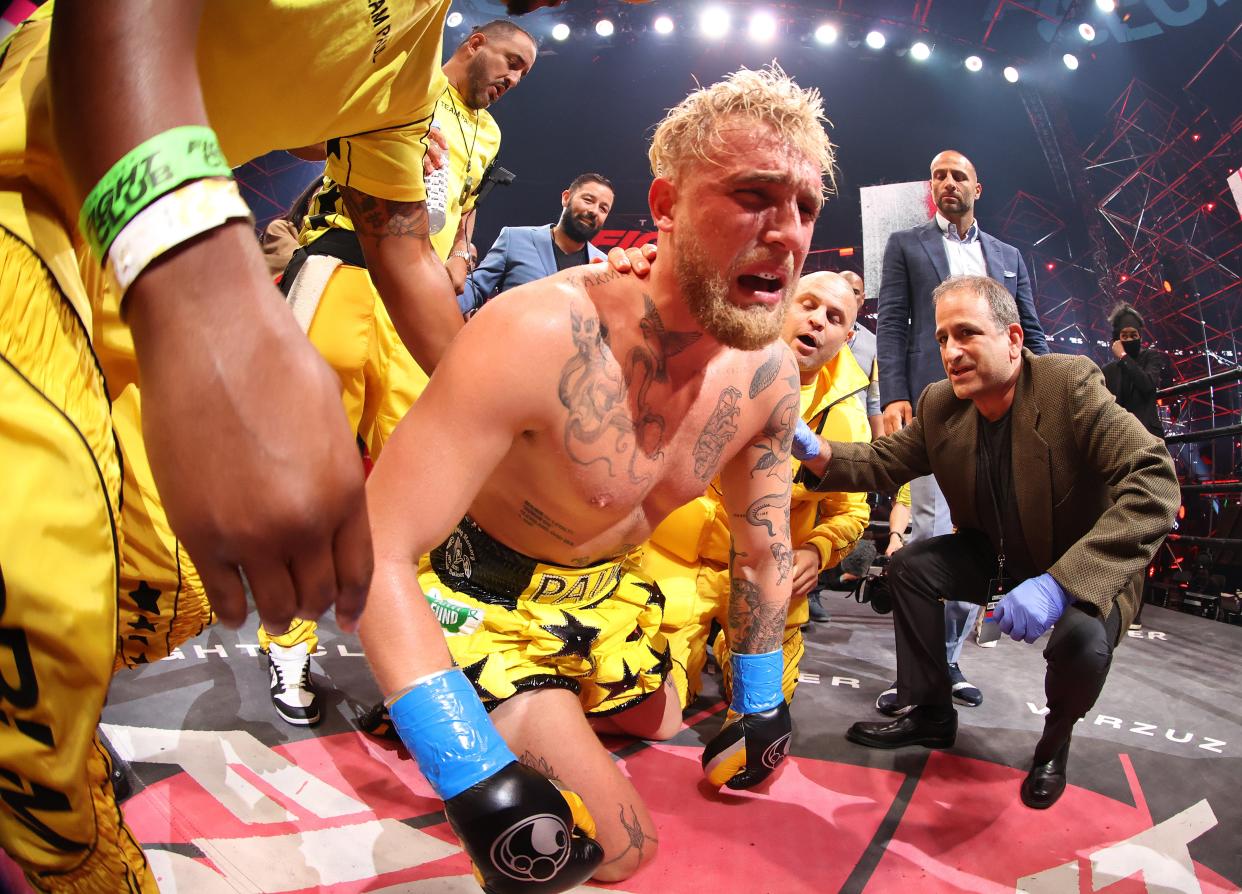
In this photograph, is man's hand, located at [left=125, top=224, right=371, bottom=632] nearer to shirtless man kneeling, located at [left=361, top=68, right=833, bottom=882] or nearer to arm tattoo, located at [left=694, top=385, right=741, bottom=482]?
shirtless man kneeling, located at [left=361, top=68, right=833, bottom=882]

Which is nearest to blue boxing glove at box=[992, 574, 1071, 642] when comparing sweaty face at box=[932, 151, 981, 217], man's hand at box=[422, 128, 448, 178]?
man's hand at box=[422, 128, 448, 178]

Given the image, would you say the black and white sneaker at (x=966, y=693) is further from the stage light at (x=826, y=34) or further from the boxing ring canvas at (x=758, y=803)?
the stage light at (x=826, y=34)

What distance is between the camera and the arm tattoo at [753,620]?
5.89ft

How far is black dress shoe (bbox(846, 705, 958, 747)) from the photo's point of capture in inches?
88.4

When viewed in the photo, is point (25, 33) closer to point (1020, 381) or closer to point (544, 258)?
point (1020, 381)

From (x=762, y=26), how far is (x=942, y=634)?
939 cm

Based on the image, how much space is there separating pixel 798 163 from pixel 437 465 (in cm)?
88

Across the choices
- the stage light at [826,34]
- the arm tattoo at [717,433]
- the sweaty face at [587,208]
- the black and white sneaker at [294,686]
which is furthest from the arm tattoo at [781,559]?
the stage light at [826,34]

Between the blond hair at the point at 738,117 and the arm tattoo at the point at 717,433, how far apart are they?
0.50 meters

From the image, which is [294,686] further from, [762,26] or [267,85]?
[762,26]

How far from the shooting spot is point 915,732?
A: 226 centimetres

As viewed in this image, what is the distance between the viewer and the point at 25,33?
0.58 m

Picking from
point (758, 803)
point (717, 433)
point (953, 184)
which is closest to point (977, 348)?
point (717, 433)

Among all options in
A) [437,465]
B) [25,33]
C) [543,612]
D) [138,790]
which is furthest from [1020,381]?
[138,790]
